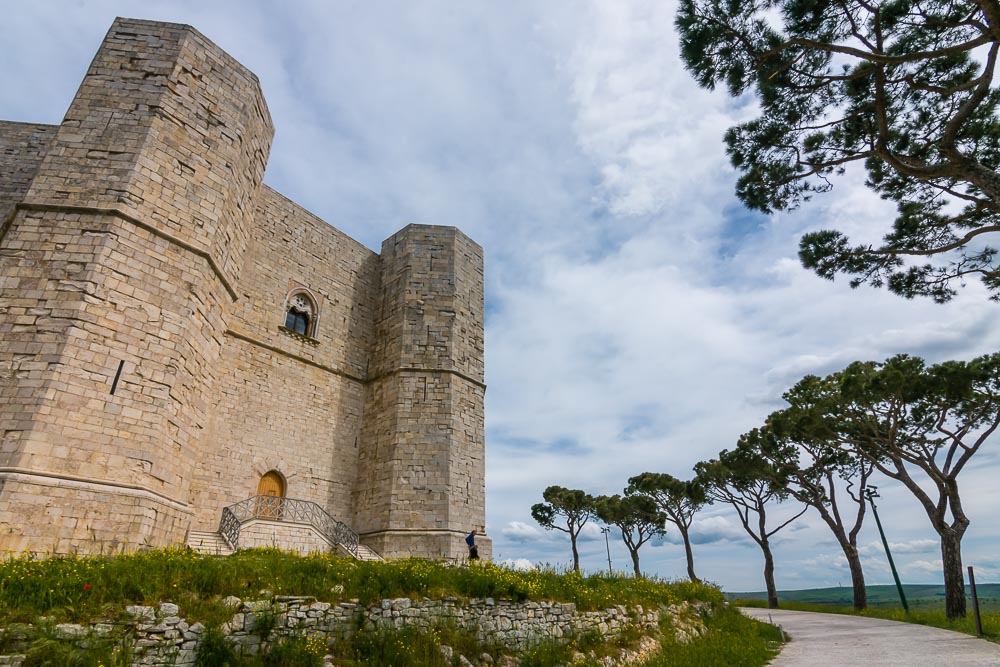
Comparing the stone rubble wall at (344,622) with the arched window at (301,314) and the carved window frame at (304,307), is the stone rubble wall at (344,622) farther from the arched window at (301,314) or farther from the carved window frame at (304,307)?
the arched window at (301,314)

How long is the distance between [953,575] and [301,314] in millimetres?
19525

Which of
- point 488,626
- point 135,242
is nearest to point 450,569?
point 488,626

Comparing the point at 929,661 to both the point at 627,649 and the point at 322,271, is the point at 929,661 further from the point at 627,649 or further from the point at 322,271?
the point at 322,271

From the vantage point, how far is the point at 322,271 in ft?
52.6

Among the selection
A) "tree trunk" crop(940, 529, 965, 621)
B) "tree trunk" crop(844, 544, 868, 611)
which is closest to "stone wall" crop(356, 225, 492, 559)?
"tree trunk" crop(940, 529, 965, 621)

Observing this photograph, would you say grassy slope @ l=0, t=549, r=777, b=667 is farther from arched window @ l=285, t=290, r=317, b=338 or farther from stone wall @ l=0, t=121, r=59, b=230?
stone wall @ l=0, t=121, r=59, b=230

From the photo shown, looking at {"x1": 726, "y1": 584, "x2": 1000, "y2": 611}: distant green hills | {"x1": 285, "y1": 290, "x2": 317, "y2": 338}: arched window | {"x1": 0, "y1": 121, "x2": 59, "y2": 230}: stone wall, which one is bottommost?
{"x1": 726, "y1": 584, "x2": 1000, "y2": 611}: distant green hills

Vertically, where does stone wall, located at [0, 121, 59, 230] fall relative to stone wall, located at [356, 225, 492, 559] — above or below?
above

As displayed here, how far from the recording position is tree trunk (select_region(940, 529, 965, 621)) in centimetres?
1311

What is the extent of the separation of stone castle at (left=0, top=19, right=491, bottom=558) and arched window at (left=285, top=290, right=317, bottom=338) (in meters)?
0.07

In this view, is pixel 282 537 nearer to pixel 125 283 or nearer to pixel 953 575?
pixel 125 283

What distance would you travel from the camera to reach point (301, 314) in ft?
50.3

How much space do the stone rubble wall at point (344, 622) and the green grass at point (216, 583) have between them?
0.44 feet

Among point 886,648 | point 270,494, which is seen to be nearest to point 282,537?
point 270,494
